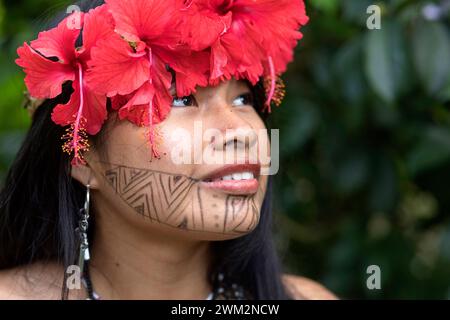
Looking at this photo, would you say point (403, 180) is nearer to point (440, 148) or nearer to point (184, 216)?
point (440, 148)

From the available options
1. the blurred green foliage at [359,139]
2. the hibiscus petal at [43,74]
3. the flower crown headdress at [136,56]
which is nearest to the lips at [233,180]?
the flower crown headdress at [136,56]

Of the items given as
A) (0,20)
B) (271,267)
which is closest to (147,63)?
(271,267)

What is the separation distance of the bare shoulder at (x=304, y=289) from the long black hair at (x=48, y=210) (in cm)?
11

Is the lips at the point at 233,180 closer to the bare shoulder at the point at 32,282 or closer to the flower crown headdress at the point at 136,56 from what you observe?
the flower crown headdress at the point at 136,56

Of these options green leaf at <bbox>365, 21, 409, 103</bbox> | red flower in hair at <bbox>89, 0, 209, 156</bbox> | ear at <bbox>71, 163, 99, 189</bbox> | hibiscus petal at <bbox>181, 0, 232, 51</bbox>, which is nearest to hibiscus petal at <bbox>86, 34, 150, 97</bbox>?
red flower in hair at <bbox>89, 0, 209, 156</bbox>

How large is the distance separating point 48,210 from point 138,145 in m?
0.34

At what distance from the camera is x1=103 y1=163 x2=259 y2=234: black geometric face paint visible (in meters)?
1.63

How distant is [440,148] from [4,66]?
1.29m

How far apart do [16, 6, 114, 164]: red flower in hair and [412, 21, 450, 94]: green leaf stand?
95cm

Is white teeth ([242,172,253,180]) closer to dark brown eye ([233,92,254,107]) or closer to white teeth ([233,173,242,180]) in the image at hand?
white teeth ([233,173,242,180])

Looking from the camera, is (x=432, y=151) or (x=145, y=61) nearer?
(x=145, y=61)

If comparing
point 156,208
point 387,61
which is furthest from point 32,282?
point 387,61

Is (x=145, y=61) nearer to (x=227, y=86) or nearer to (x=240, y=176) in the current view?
(x=227, y=86)

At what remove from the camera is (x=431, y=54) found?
2.14 metres
